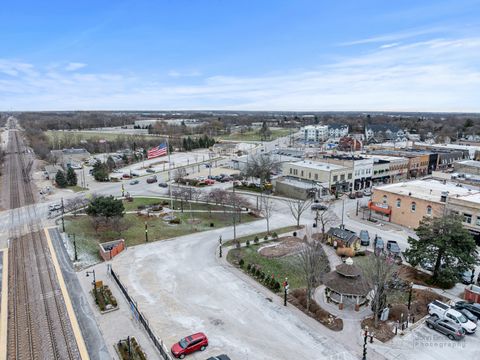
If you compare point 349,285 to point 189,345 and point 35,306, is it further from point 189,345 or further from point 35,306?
point 35,306

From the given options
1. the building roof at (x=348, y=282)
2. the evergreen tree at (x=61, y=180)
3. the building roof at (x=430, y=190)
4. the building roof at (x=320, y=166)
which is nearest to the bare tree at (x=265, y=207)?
the building roof at (x=320, y=166)

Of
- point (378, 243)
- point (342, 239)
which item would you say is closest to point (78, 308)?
point (342, 239)

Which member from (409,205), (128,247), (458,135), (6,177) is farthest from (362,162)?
(458,135)

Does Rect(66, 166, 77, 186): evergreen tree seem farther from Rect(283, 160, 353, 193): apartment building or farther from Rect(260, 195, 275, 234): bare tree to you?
Rect(283, 160, 353, 193): apartment building

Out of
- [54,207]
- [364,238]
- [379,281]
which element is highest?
[379,281]

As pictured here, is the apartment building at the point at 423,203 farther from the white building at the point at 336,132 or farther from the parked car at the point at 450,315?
the white building at the point at 336,132

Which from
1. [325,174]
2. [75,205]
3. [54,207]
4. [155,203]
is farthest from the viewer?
[325,174]
